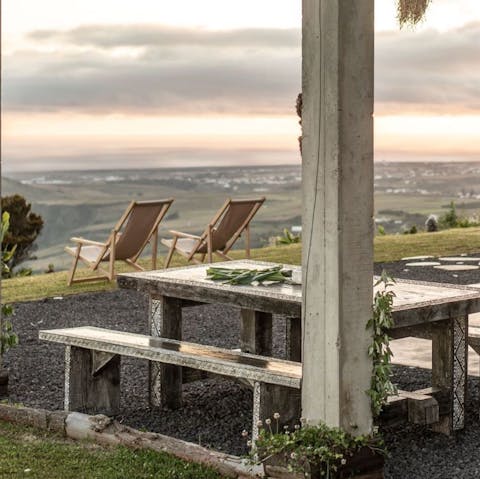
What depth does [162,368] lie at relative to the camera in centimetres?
487

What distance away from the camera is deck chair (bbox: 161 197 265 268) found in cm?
1017

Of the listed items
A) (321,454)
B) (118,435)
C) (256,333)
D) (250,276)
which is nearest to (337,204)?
(321,454)

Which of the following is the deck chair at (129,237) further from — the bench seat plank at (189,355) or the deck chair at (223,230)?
the bench seat plank at (189,355)

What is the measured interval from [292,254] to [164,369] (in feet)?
24.4

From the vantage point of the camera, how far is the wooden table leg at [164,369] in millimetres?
4863

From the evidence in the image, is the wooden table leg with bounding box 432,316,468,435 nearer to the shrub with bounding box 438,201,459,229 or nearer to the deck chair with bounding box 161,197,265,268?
the deck chair with bounding box 161,197,265,268

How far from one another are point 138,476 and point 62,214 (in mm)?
32331

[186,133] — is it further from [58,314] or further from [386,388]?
[386,388]

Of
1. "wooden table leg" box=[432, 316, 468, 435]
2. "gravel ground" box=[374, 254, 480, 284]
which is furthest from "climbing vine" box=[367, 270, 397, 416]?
"gravel ground" box=[374, 254, 480, 284]

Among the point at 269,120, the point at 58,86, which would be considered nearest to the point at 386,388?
the point at 269,120

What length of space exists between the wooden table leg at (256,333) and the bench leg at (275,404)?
1110 millimetres

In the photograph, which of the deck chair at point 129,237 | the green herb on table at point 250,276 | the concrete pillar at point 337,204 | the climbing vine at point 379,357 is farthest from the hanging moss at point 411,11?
the climbing vine at point 379,357

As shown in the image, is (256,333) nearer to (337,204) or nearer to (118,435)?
(118,435)

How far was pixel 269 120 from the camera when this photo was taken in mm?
31984
